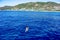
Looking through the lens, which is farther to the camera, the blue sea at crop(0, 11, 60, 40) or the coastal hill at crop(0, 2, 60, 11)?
the coastal hill at crop(0, 2, 60, 11)

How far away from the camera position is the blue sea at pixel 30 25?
265cm

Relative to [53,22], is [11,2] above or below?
above

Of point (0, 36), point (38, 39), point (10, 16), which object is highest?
point (10, 16)

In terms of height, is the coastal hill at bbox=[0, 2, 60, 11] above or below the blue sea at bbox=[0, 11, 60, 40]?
above

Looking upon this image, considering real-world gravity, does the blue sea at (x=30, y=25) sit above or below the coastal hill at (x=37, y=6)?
below

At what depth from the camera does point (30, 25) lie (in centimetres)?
279

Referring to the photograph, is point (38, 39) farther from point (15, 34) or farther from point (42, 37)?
point (15, 34)

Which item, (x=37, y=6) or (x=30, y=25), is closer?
(x=30, y=25)

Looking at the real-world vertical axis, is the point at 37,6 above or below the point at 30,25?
above

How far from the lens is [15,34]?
2.67 meters

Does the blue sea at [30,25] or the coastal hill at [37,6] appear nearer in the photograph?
the blue sea at [30,25]

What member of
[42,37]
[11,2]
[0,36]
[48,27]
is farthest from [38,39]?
[11,2]

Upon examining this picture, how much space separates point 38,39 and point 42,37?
0.09 m

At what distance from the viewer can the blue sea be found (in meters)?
2.65
